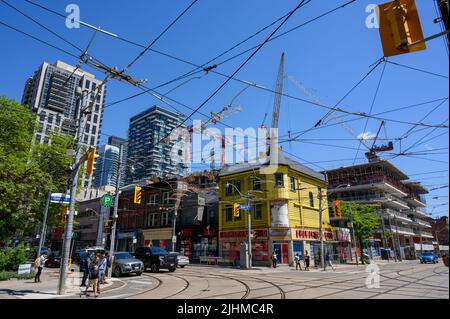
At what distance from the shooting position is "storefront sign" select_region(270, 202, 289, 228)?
33.8 meters

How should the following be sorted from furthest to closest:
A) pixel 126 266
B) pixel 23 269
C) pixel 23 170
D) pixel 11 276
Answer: pixel 23 170 → pixel 126 266 → pixel 23 269 → pixel 11 276

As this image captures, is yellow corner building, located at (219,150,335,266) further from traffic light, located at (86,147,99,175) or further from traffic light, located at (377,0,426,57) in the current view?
traffic light, located at (377,0,426,57)

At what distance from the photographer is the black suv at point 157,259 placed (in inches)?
949

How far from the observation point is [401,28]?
6.11 meters

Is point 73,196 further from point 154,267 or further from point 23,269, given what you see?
point 154,267

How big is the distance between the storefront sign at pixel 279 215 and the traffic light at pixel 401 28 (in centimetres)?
2940

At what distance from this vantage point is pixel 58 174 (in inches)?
1145

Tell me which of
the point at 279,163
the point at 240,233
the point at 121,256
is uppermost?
the point at 279,163

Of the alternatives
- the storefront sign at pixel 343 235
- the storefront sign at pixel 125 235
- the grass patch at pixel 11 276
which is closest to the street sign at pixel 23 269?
the grass patch at pixel 11 276

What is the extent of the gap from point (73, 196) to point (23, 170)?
12802 mm

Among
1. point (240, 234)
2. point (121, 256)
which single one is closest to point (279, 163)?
point (240, 234)

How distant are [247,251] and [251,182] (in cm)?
973

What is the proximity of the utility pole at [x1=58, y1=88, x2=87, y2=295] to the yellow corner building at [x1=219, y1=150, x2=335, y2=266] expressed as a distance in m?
20.0
